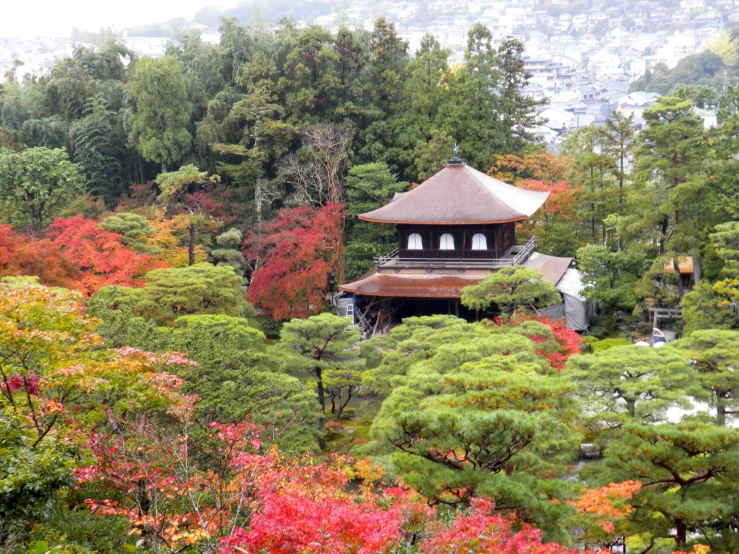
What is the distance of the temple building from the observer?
24000mm

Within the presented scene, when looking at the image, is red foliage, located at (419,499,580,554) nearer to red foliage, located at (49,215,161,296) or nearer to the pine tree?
red foliage, located at (49,215,161,296)

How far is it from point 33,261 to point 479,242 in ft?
45.4

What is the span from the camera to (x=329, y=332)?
16656mm

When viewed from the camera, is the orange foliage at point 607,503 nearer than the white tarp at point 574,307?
Yes

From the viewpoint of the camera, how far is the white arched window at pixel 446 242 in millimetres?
25375

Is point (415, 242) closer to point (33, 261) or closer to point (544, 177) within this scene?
point (544, 177)

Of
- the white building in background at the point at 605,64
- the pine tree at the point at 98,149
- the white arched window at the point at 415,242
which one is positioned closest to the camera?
the white arched window at the point at 415,242

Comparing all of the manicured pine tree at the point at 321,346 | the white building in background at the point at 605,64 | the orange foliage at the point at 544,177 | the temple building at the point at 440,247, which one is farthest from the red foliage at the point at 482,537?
the white building in background at the point at 605,64

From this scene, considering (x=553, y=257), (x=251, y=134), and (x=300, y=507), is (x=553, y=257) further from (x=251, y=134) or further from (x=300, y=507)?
(x=300, y=507)

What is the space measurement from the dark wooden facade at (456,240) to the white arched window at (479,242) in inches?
2.9

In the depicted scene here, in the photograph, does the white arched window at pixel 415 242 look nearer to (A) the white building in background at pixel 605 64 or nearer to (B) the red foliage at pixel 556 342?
(B) the red foliage at pixel 556 342

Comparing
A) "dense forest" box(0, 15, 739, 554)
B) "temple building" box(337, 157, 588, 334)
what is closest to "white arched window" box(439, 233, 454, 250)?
"temple building" box(337, 157, 588, 334)

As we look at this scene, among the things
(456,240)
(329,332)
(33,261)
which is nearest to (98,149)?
(33,261)

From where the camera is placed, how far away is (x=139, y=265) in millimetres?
21859
